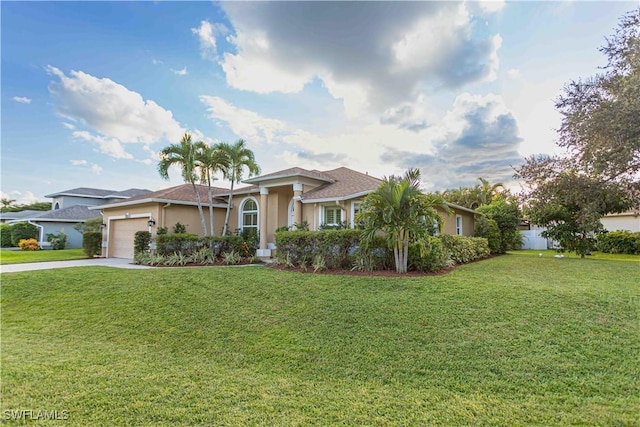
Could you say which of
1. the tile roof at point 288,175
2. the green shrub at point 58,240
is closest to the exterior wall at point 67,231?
the green shrub at point 58,240

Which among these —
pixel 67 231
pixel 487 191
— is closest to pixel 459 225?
pixel 487 191

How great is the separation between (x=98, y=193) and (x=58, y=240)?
10.8 metres

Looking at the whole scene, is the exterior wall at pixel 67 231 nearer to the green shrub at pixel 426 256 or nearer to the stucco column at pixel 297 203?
the stucco column at pixel 297 203

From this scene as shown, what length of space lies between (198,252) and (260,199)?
4.42 meters

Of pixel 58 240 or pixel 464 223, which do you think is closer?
pixel 464 223

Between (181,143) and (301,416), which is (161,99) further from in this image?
(301,416)

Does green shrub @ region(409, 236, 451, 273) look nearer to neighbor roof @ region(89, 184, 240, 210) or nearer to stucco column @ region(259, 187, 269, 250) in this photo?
stucco column @ region(259, 187, 269, 250)

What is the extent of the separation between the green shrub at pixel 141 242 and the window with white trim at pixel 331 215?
370 inches

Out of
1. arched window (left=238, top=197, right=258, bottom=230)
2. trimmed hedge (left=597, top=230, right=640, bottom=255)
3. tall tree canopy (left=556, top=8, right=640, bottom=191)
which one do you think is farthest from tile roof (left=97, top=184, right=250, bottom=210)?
trimmed hedge (left=597, top=230, right=640, bottom=255)

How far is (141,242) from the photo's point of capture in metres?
16.0

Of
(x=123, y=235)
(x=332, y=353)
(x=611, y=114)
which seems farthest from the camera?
(x=123, y=235)

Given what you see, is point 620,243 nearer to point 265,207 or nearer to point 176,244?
point 265,207

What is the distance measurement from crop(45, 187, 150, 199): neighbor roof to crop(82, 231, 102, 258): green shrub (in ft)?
60.6

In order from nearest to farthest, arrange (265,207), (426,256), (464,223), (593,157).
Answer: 1. (426,256)
2. (593,157)
3. (265,207)
4. (464,223)
